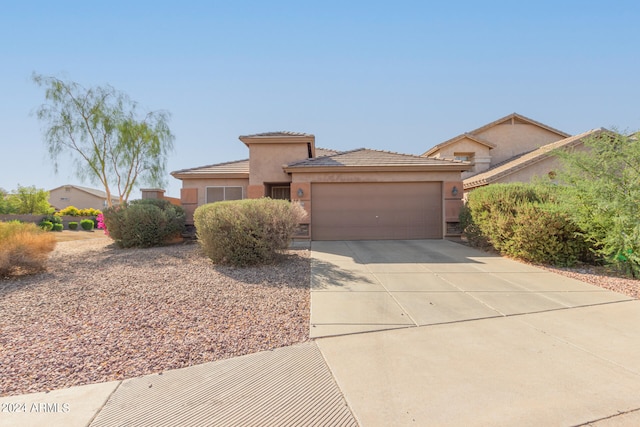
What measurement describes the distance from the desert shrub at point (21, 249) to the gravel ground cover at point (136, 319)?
294mm

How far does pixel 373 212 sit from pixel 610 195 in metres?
7.41

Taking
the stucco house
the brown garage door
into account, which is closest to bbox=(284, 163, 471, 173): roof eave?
the brown garage door

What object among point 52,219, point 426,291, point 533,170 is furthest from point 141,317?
point 52,219

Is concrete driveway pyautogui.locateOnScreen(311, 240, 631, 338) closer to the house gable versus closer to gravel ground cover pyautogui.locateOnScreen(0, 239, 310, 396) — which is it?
gravel ground cover pyautogui.locateOnScreen(0, 239, 310, 396)

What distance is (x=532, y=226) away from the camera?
8.29 meters

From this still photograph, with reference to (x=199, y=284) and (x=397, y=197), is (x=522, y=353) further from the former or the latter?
(x=397, y=197)

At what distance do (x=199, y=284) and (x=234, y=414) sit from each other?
4.21 m

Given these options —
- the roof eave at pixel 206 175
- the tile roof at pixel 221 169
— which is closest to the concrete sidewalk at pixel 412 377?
the roof eave at pixel 206 175

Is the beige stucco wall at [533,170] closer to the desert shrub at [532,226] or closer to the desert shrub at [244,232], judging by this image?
the desert shrub at [532,226]

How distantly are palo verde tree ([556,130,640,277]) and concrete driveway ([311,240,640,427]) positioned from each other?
70.2 inches

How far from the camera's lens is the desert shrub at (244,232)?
7762mm

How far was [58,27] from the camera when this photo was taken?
9.95 metres

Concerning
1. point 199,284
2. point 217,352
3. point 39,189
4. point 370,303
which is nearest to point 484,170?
point 370,303

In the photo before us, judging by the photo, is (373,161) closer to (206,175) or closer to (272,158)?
(272,158)
